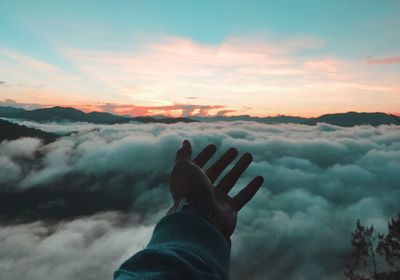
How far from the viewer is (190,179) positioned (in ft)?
8.37

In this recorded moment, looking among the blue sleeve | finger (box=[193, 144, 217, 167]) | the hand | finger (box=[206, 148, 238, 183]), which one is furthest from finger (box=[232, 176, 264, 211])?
the blue sleeve

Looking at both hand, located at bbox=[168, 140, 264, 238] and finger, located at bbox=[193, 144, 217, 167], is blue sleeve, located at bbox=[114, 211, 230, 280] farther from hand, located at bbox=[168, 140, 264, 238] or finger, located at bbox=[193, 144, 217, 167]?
finger, located at bbox=[193, 144, 217, 167]

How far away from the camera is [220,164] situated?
10.3ft

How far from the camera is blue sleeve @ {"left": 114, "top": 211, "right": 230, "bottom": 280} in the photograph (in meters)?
1.56

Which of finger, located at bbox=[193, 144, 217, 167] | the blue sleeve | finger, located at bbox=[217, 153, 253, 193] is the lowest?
the blue sleeve

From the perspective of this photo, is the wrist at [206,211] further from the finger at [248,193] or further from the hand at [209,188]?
the finger at [248,193]

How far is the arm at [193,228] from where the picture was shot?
1.59 metres

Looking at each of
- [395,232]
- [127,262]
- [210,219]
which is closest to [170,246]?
[127,262]

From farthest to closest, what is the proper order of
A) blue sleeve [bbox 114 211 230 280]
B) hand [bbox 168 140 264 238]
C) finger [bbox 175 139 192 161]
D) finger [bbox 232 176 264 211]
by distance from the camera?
finger [bbox 232 176 264 211], finger [bbox 175 139 192 161], hand [bbox 168 140 264 238], blue sleeve [bbox 114 211 230 280]

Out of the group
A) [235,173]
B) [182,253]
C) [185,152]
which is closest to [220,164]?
[235,173]

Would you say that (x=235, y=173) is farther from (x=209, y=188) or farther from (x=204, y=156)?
(x=209, y=188)

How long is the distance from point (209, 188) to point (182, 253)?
85 cm

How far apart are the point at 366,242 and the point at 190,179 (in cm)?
3006

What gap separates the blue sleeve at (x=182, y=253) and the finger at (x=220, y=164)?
862 mm
